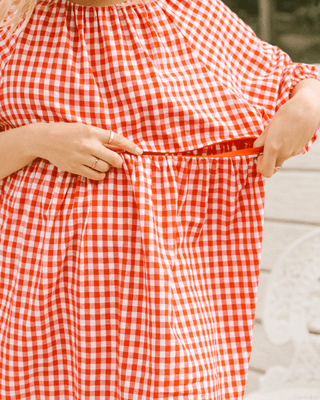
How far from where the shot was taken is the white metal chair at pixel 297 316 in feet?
3.58

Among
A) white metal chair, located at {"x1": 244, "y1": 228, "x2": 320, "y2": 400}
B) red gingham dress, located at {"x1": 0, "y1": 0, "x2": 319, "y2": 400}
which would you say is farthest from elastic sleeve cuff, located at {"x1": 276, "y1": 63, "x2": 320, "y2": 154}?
white metal chair, located at {"x1": 244, "y1": 228, "x2": 320, "y2": 400}

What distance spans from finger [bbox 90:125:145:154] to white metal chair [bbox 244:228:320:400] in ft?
2.27

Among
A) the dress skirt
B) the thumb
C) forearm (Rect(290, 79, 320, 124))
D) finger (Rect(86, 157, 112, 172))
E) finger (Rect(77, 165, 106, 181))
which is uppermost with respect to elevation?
forearm (Rect(290, 79, 320, 124))

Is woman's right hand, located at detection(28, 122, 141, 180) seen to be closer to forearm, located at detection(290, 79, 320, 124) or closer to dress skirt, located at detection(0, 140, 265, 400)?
dress skirt, located at detection(0, 140, 265, 400)

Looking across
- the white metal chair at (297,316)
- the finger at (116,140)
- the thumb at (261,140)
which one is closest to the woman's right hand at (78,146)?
the finger at (116,140)

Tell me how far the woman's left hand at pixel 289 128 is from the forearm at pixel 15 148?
351mm

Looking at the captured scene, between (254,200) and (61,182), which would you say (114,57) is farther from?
(254,200)

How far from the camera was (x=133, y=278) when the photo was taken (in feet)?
1.94

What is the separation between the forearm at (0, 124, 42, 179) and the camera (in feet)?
1.97

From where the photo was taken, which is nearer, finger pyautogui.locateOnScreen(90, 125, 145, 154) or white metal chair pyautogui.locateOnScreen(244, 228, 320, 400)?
finger pyautogui.locateOnScreen(90, 125, 145, 154)

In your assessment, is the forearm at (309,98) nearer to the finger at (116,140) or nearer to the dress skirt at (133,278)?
the dress skirt at (133,278)

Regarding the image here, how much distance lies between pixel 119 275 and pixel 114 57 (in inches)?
13.0

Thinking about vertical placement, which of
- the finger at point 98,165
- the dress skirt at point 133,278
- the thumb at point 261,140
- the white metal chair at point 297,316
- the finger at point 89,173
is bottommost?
the white metal chair at point 297,316

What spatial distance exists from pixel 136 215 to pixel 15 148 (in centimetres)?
22
